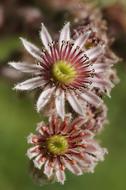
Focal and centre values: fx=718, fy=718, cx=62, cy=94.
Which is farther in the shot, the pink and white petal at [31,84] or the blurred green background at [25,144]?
the blurred green background at [25,144]

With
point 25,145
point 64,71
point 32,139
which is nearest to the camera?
point 32,139

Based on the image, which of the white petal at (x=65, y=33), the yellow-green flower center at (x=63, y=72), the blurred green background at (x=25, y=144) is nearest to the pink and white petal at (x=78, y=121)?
the yellow-green flower center at (x=63, y=72)

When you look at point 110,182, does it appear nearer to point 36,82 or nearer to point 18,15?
point 18,15

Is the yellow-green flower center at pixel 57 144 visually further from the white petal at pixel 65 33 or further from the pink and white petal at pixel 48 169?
the white petal at pixel 65 33

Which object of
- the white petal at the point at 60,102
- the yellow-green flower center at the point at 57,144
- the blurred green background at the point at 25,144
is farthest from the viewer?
the blurred green background at the point at 25,144

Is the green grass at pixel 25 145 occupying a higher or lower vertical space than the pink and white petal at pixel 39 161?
higher

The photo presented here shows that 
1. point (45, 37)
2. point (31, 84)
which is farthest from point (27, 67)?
point (45, 37)

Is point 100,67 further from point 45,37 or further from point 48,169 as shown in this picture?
point 48,169
